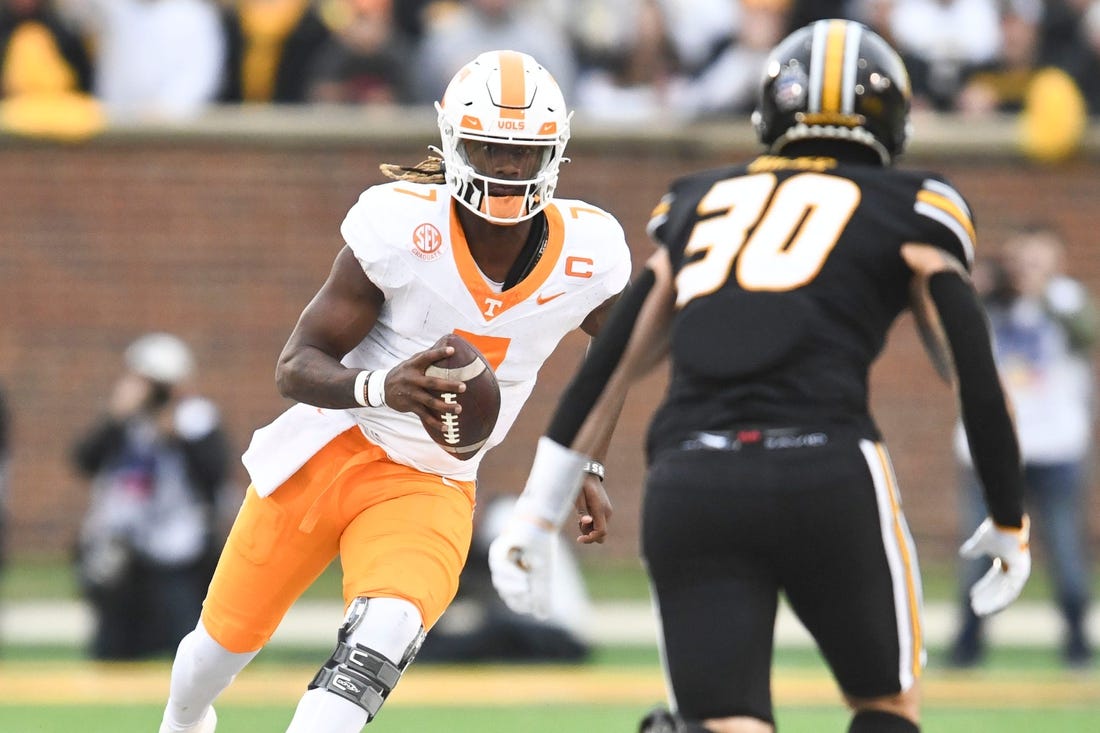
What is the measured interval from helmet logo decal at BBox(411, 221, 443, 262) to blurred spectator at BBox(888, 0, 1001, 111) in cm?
775

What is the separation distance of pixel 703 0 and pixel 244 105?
10.5 feet

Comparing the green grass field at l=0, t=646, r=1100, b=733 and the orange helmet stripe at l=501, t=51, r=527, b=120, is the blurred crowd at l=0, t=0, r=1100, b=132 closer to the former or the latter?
the green grass field at l=0, t=646, r=1100, b=733

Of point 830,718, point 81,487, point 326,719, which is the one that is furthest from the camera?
point 81,487

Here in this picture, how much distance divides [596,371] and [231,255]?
9.32 m

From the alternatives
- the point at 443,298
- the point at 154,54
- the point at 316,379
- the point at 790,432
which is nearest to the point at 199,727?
the point at 316,379

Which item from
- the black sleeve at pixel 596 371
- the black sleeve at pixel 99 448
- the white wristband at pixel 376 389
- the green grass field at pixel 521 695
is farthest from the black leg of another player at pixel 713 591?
the black sleeve at pixel 99 448

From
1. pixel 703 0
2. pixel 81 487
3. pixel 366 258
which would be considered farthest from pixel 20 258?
pixel 366 258

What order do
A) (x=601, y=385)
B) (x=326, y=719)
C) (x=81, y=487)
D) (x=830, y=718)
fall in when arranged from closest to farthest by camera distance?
(x=601, y=385), (x=326, y=719), (x=830, y=718), (x=81, y=487)

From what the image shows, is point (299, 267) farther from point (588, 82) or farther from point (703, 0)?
A: point (703, 0)

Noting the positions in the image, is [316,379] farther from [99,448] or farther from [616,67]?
[616,67]

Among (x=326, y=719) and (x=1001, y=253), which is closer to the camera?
(x=326, y=719)

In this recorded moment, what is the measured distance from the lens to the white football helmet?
5.04 meters

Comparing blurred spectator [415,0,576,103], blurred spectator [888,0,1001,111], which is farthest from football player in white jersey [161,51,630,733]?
blurred spectator [888,0,1001,111]

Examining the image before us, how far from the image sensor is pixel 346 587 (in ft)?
16.4
